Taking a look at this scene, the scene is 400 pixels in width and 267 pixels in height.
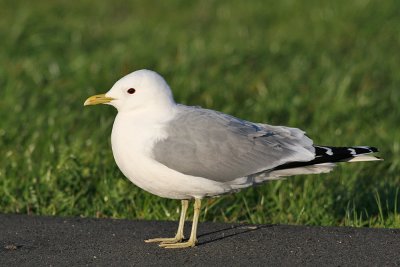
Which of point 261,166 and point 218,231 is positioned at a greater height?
point 261,166

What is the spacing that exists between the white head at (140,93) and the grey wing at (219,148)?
15 cm

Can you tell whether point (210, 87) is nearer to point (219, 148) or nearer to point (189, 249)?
point (219, 148)

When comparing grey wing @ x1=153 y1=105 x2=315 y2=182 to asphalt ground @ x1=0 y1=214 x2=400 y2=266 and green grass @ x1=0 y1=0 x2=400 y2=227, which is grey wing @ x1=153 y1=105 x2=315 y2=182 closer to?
asphalt ground @ x1=0 y1=214 x2=400 y2=266

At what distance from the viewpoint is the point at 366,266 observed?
523cm

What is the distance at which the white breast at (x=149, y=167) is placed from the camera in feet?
18.4

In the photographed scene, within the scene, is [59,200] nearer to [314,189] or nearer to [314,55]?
[314,189]

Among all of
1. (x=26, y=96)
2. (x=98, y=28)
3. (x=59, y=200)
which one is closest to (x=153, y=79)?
(x=59, y=200)

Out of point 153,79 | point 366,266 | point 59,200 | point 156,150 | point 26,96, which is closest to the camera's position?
point 366,266

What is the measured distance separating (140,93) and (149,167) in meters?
0.58

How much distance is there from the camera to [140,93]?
5.96m

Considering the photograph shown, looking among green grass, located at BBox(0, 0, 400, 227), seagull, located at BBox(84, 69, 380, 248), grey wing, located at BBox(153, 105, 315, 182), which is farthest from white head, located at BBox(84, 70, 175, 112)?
green grass, located at BBox(0, 0, 400, 227)

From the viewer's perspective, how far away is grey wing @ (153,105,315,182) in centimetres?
566

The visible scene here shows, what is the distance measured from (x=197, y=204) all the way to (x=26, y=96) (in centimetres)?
462

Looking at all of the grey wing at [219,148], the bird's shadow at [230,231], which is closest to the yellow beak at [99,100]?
the grey wing at [219,148]
